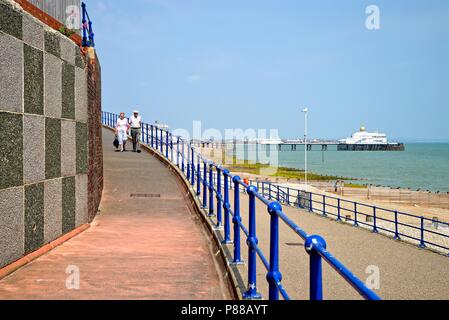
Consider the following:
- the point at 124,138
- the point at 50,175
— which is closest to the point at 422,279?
the point at 50,175

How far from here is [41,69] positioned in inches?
272

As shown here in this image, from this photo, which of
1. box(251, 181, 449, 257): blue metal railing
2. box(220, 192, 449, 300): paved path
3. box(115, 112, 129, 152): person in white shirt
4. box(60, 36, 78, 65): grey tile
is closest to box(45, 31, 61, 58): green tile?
box(60, 36, 78, 65): grey tile

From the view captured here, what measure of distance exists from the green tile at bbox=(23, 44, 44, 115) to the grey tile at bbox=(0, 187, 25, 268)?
115cm

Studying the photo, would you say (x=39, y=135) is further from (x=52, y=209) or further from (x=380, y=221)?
(x=380, y=221)

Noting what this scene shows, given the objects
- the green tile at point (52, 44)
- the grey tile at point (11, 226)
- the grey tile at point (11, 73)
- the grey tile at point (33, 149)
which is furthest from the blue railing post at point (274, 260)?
the green tile at point (52, 44)

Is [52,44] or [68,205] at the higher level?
[52,44]

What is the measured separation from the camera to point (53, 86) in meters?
7.33

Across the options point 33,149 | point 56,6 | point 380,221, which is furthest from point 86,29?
point 380,221

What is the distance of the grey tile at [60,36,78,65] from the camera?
7.73 m

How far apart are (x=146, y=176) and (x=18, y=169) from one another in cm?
972

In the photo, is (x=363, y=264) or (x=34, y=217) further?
(x=363, y=264)

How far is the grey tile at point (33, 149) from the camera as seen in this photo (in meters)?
6.39

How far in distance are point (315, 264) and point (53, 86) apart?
567cm

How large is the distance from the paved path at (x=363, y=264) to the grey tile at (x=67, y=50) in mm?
4025
